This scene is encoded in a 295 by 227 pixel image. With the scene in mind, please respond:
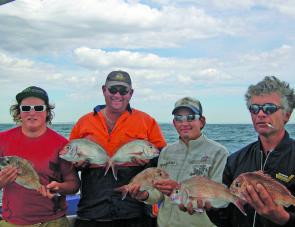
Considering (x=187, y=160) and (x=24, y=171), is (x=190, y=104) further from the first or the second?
(x=24, y=171)

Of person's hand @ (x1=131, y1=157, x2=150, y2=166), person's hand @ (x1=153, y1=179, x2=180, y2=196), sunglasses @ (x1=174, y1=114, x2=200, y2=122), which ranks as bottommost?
person's hand @ (x1=153, y1=179, x2=180, y2=196)

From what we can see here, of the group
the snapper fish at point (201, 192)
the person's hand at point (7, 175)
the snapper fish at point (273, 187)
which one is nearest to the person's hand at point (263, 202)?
the snapper fish at point (273, 187)

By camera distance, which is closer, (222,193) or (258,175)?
(258,175)

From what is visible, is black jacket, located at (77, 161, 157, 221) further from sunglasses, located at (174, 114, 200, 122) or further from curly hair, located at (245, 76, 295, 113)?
curly hair, located at (245, 76, 295, 113)

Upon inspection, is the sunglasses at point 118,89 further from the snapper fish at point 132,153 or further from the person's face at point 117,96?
the snapper fish at point 132,153

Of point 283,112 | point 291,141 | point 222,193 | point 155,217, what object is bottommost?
point 155,217

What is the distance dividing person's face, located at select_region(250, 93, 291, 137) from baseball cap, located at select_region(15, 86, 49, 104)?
2208mm

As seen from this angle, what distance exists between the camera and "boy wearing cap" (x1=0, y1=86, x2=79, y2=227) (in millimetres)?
4574

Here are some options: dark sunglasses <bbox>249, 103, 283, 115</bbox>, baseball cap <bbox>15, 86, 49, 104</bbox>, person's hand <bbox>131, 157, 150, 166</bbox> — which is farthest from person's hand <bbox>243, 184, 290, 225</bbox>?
baseball cap <bbox>15, 86, 49, 104</bbox>

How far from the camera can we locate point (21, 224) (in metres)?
4.56

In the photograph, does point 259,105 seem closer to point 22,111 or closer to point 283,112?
point 283,112

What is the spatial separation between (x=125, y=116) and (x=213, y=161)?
1146mm

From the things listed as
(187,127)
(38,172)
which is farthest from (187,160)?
(38,172)

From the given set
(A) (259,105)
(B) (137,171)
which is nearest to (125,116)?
(B) (137,171)
